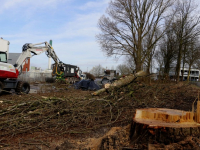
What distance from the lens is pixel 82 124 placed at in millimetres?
5328

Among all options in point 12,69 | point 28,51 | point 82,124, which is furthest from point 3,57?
point 82,124

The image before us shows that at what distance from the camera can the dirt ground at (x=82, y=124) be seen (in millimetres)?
3125

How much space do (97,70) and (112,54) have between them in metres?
52.7

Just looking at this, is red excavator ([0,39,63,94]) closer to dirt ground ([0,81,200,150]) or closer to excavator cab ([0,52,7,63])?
excavator cab ([0,52,7,63])

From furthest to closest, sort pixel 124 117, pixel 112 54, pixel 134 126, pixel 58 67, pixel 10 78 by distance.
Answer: pixel 112 54
pixel 58 67
pixel 10 78
pixel 124 117
pixel 134 126

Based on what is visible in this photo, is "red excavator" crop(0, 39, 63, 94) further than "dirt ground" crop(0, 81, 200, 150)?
Yes

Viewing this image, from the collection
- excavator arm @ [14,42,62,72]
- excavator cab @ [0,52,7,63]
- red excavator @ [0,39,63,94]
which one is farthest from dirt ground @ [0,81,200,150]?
excavator arm @ [14,42,62,72]

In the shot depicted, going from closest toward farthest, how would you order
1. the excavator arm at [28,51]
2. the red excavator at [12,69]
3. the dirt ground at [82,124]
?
the dirt ground at [82,124], the red excavator at [12,69], the excavator arm at [28,51]

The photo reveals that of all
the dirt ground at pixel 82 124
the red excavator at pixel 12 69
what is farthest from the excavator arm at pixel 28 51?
the dirt ground at pixel 82 124

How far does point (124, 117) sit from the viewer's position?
5.95 m

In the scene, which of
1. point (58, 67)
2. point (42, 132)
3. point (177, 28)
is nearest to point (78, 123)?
point (42, 132)

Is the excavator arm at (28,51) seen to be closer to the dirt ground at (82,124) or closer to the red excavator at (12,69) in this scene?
the red excavator at (12,69)

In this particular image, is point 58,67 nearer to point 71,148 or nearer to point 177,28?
point 177,28

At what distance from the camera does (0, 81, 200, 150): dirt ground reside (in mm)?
3125
